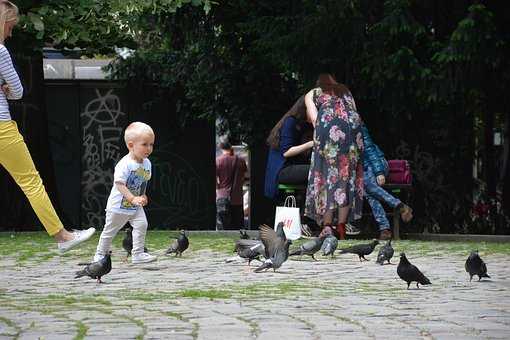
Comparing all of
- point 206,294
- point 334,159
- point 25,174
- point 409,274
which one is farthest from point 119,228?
point 334,159

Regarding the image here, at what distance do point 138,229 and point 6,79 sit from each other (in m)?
1.95

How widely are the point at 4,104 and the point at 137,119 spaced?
47.0ft

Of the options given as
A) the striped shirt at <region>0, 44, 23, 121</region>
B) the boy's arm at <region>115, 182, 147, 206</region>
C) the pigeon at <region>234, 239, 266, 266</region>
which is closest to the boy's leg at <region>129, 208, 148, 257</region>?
the boy's arm at <region>115, 182, 147, 206</region>

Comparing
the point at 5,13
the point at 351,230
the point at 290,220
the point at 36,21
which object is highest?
the point at 36,21

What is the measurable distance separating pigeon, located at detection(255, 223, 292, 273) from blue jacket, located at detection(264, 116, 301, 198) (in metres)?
4.92

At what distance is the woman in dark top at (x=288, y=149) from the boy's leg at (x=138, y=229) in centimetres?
472

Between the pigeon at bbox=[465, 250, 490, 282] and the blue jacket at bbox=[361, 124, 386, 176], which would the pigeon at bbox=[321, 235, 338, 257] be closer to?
the pigeon at bbox=[465, 250, 490, 282]

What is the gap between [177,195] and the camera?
24844mm

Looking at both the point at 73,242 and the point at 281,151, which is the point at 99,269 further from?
the point at 281,151

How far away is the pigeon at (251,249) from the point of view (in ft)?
36.5

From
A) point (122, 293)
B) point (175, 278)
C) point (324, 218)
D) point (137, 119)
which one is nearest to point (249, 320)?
point (122, 293)

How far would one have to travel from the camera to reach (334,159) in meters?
15.4

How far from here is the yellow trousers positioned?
1030cm

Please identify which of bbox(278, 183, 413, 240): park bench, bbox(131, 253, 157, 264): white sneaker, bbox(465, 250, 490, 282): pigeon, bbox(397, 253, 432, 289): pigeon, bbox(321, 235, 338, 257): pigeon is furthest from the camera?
bbox(278, 183, 413, 240): park bench
